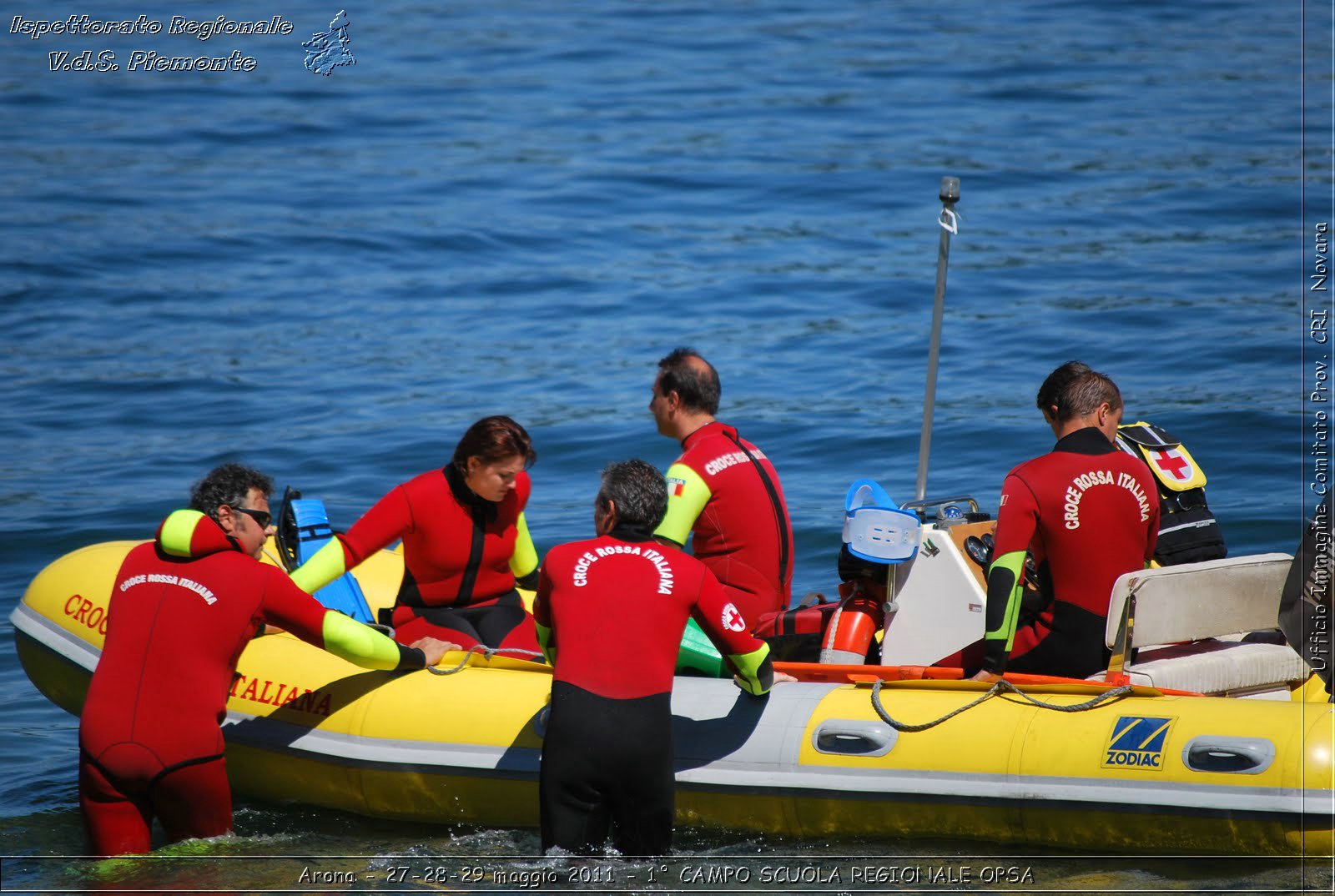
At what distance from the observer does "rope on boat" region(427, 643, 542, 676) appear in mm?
4875

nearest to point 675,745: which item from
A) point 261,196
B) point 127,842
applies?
point 127,842

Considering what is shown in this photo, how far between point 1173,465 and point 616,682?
2267 millimetres

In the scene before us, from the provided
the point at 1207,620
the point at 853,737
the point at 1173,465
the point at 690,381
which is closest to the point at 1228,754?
the point at 1207,620

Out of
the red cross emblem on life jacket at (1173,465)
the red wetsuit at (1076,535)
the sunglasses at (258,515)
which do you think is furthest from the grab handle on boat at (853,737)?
the sunglasses at (258,515)

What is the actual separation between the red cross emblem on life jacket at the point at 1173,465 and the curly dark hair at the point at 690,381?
1520mm

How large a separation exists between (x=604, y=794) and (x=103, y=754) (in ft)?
4.53

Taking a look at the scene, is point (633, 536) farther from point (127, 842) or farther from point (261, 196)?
point (261, 196)

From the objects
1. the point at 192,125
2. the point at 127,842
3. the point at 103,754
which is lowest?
the point at 127,842

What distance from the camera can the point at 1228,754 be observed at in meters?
3.95

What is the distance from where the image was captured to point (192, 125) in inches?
715

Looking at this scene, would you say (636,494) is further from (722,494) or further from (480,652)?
(480,652)

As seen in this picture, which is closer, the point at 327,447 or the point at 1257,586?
the point at 1257,586

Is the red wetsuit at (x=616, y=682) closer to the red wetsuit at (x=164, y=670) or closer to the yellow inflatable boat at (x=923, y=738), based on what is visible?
the yellow inflatable boat at (x=923, y=738)

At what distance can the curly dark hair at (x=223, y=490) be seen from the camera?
424cm
